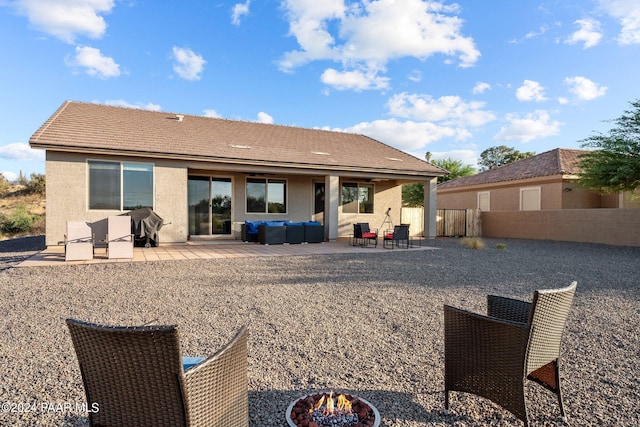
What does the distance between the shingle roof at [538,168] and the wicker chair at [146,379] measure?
2158 centimetres

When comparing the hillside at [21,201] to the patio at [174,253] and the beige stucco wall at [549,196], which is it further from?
the beige stucco wall at [549,196]

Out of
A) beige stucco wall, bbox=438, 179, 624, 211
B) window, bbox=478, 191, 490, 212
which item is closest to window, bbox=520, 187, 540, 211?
beige stucco wall, bbox=438, 179, 624, 211

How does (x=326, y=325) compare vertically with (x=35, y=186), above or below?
below

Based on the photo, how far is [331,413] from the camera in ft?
6.51

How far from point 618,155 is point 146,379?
693 inches

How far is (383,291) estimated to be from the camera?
5754mm

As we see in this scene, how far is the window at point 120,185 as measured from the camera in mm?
10430

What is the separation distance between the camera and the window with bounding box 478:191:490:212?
23.6m

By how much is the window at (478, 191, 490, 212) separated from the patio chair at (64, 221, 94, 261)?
23.0 meters

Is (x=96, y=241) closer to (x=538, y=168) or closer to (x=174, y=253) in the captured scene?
(x=174, y=253)

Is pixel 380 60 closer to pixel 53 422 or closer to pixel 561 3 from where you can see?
pixel 561 3

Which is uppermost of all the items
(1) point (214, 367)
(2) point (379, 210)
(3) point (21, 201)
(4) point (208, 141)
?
(4) point (208, 141)

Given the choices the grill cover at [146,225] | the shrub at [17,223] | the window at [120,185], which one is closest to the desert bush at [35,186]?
the shrub at [17,223]

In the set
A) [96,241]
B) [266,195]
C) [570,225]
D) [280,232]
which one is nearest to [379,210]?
[266,195]
